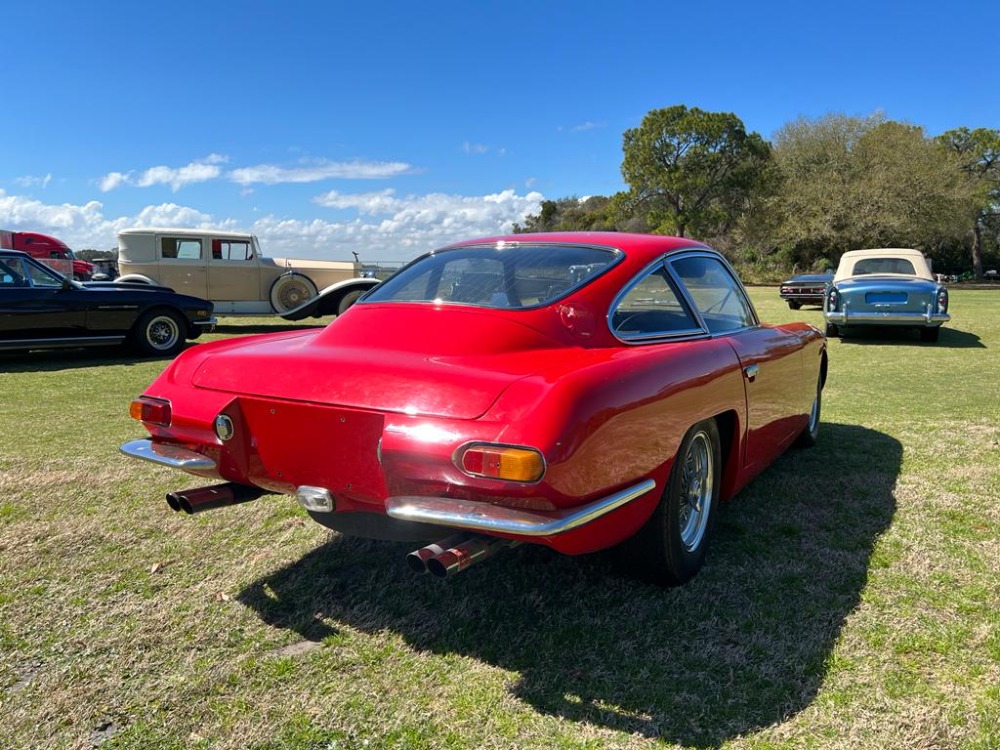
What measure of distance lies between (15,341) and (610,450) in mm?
8824

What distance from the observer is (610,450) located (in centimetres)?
215

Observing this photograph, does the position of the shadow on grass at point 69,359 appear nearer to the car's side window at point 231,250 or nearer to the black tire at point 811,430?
the car's side window at point 231,250

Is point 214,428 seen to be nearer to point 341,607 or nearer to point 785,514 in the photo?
point 341,607

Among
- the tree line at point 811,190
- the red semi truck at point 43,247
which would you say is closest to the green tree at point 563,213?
the tree line at point 811,190

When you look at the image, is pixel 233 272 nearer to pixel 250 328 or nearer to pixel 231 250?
pixel 231 250

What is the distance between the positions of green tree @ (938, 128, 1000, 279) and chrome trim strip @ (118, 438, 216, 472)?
51519mm

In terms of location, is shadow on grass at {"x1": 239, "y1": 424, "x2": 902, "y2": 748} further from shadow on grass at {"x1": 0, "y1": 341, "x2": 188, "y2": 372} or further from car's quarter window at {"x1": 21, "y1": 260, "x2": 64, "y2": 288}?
car's quarter window at {"x1": 21, "y1": 260, "x2": 64, "y2": 288}

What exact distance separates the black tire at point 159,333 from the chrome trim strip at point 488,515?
28.9 ft

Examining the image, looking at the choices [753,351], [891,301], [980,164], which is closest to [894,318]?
[891,301]

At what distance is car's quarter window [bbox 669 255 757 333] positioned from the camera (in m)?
3.35

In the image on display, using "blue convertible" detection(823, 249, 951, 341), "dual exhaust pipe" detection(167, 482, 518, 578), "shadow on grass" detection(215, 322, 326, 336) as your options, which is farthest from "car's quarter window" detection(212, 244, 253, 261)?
"dual exhaust pipe" detection(167, 482, 518, 578)

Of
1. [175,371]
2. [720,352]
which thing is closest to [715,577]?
[720,352]

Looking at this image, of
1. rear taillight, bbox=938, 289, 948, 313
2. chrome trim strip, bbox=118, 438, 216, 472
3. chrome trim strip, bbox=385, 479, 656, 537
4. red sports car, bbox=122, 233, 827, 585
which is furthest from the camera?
rear taillight, bbox=938, 289, 948, 313

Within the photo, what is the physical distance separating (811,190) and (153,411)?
39437mm
